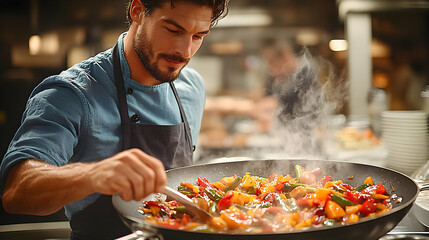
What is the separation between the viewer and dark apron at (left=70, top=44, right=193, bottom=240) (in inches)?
70.1

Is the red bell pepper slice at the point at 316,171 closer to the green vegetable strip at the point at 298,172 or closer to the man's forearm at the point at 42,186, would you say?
the green vegetable strip at the point at 298,172

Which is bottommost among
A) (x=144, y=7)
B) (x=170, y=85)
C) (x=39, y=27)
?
(x=170, y=85)

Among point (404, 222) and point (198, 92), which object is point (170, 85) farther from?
point (404, 222)

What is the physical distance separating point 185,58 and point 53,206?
86 centimetres

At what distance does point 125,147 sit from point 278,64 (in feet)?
10.4

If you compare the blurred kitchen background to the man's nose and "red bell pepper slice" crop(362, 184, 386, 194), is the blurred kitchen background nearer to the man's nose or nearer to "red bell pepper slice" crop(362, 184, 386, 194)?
"red bell pepper slice" crop(362, 184, 386, 194)

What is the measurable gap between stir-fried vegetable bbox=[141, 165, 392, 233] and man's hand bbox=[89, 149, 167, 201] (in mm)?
202

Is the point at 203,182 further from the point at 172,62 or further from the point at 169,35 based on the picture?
the point at 169,35

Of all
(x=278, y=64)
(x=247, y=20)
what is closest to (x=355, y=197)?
(x=278, y=64)

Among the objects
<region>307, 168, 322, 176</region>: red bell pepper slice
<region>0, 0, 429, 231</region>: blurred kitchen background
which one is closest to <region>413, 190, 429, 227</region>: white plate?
<region>307, 168, 322, 176</region>: red bell pepper slice

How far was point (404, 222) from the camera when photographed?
169cm

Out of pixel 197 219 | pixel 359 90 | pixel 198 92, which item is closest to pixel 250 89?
pixel 359 90

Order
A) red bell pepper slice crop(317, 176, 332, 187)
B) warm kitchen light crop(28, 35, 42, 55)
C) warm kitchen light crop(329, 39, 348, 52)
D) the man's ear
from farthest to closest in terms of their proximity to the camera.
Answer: warm kitchen light crop(329, 39, 348, 52) < warm kitchen light crop(28, 35, 42, 55) < the man's ear < red bell pepper slice crop(317, 176, 332, 187)

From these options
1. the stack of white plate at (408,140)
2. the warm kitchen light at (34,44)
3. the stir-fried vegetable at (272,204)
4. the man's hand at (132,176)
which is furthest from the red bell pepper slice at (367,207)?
the warm kitchen light at (34,44)
